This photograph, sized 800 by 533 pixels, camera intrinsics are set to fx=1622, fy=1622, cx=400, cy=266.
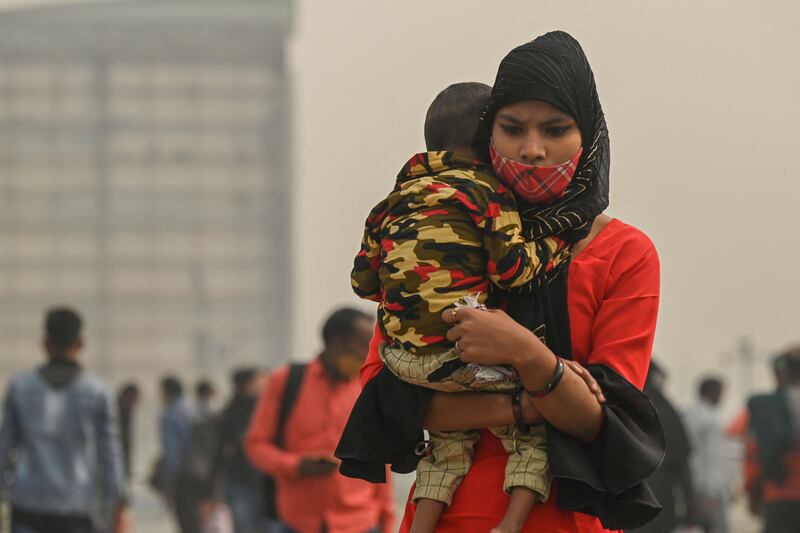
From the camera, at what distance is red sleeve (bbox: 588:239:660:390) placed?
2.56 meters

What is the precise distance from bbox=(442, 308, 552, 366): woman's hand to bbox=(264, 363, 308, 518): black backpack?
4276mm

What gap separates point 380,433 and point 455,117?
1.76 ft

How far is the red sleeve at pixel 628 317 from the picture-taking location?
2.56m

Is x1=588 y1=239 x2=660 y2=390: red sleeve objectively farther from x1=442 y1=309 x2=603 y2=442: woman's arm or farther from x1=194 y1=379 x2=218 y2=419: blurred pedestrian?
x1=194 y1=379 x2=218 y2=419: blurred pedestrian

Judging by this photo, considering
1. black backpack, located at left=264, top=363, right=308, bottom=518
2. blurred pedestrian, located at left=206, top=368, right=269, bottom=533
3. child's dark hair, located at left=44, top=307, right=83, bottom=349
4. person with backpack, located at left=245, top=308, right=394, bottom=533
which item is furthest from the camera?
blurred pedestrian, located at left=206, top=368, right=269, bottom=533

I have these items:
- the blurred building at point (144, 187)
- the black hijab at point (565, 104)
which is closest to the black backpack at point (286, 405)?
the black hijab at point (565, 104)

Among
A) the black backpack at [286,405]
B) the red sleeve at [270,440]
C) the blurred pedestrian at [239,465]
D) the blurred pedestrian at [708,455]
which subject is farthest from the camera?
the blurred pedestrian at [708,455]

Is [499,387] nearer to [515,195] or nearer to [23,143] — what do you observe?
→ [515,195]

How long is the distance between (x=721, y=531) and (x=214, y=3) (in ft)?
349

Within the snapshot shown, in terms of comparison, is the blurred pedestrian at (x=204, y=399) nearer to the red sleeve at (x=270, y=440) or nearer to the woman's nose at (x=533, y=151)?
the red sleeve at (x=270, y=440)

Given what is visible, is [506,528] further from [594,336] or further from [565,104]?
[565,104]

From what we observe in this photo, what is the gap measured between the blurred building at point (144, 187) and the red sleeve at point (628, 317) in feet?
346

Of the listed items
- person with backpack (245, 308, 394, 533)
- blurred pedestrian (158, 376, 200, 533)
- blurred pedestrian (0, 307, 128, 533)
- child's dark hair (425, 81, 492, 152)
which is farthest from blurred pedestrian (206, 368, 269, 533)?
child's dark hair (425, 81, 492, 152)

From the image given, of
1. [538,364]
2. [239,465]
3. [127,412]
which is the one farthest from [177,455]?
[538,364]
